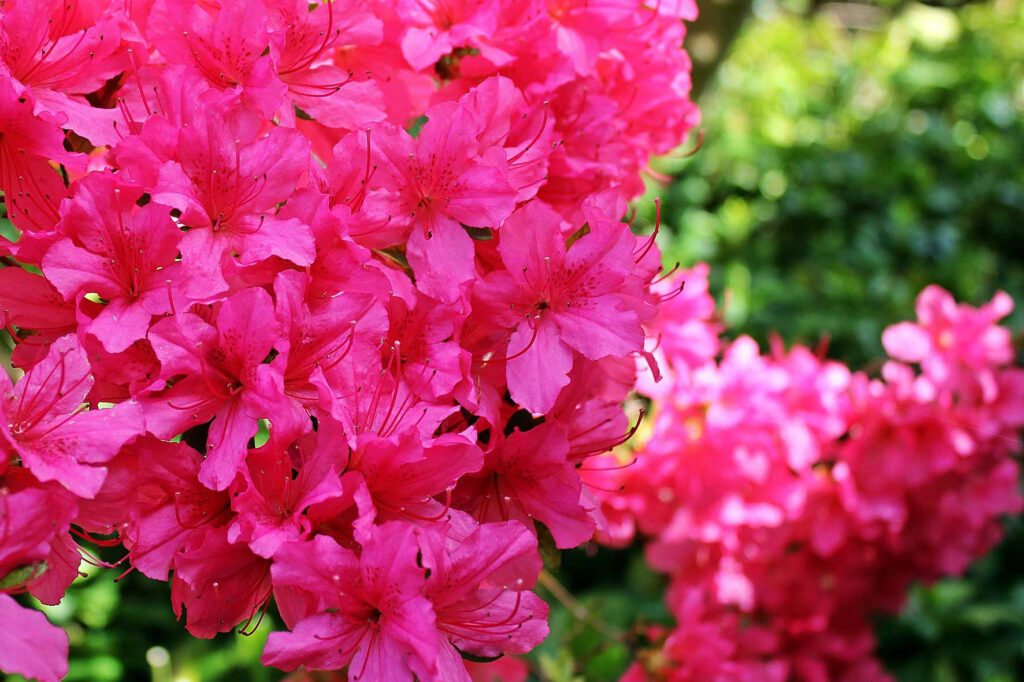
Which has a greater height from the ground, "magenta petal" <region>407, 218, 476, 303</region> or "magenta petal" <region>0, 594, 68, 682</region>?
"magenta petal" <region>407, 218, 476, 303</region>

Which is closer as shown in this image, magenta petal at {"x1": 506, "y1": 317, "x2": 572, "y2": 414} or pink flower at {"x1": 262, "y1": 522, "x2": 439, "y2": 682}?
pink flower at {"x1": 262, "y1": 522, "x2": 439, "y2": 682}

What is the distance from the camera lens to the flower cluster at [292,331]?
828mm

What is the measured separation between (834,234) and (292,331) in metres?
2.99

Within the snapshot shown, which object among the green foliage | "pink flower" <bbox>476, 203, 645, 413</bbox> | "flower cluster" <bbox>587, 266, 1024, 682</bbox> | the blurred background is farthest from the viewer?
the green foliage

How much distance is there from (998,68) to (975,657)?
267 centimetres

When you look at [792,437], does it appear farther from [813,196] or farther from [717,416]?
[813,196]

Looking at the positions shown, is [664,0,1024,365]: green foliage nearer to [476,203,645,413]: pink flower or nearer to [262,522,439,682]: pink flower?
[476,203,645,413]: pink flower

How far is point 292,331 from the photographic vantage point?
865mm

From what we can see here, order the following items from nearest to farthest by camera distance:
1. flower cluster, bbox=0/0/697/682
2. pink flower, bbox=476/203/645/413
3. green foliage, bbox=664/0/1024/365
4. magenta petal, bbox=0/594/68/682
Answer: magenta petal, bbox=0/594/68/682 < flower cluster, bbox=0/0/697/682 < pink flower, bbox=476/203/645/413 < green foliage, bbox=664/0/1024/365

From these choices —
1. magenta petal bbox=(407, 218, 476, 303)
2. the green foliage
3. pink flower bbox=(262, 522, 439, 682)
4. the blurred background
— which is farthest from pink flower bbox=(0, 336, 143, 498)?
the green foliage

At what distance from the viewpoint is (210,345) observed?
859 mm

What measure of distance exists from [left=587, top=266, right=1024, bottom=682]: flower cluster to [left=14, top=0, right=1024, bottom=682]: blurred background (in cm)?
25

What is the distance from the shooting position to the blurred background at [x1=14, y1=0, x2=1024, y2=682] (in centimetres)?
242

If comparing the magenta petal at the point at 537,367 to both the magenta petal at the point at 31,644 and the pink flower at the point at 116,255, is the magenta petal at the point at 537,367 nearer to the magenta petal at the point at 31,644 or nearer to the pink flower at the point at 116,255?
the pink flower at the point at 116,255
